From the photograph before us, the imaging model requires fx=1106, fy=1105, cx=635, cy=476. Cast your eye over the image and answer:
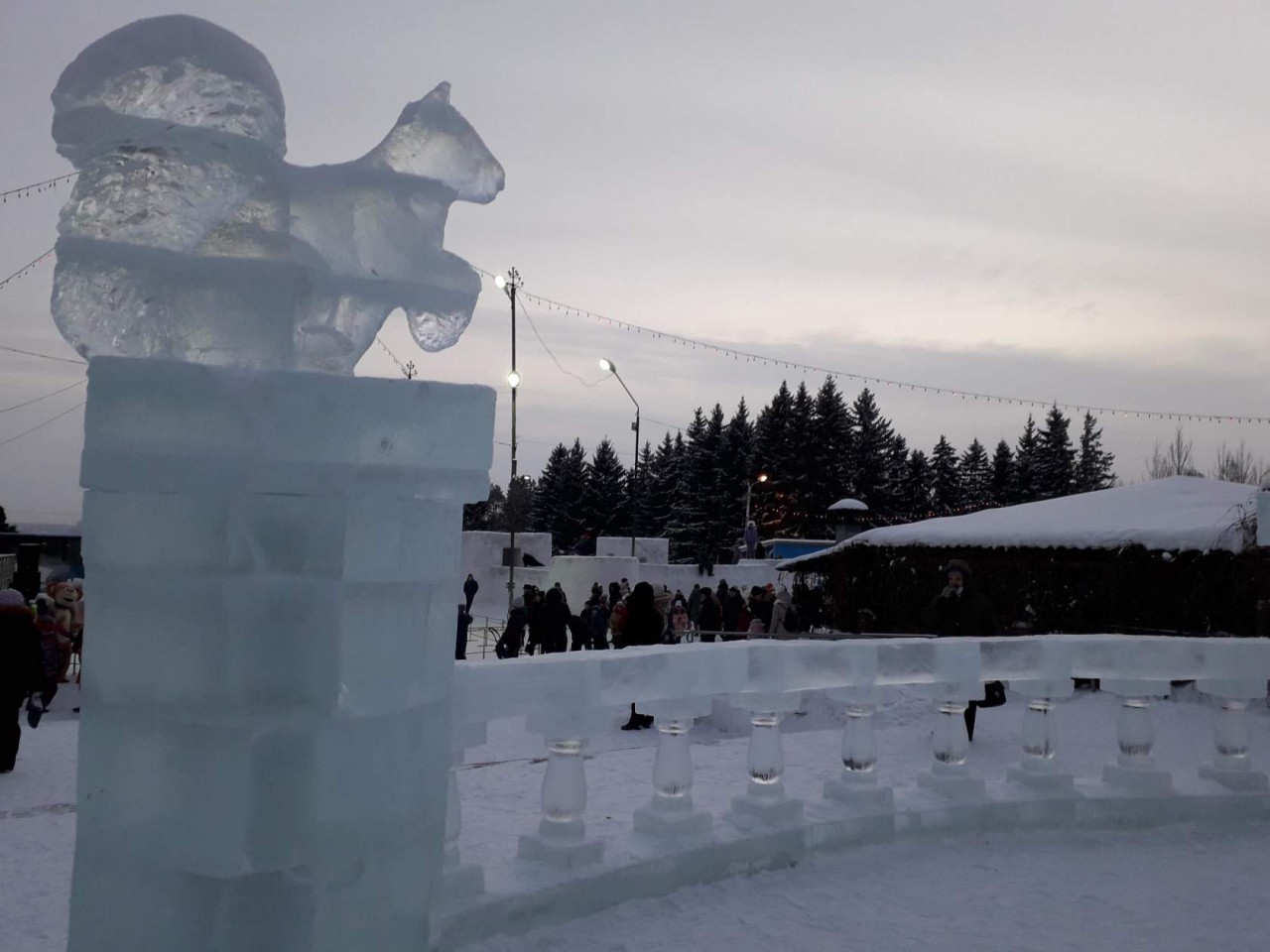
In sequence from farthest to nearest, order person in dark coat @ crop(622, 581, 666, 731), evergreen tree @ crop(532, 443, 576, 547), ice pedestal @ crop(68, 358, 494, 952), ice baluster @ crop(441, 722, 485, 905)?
evergreen tree @ crop(532, 443, 576, 547) < person in dark coat @ crop(622, 581, 666, 731) < ice baluster @ crop(441, 722, 485, 905) < ice pedestal @ crop(68, 358, 494, 952)

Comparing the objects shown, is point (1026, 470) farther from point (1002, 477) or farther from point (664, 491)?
point (664, 491)

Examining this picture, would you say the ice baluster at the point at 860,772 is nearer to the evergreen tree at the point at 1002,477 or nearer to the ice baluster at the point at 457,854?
the ice baluster at the point at 457,854

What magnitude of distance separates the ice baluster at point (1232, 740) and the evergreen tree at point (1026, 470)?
51.7 meters

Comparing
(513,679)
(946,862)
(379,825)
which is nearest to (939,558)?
(946,862)

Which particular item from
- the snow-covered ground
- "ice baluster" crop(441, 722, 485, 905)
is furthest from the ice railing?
the snow-covered ground

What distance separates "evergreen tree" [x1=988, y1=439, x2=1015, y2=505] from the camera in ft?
186

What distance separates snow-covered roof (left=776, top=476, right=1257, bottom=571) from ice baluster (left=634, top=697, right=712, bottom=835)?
1293 cm

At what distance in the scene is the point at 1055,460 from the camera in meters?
56.5

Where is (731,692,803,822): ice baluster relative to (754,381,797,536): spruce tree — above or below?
below

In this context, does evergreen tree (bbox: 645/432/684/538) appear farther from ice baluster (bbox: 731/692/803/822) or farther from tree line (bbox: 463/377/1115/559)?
ice baluster (bbox: 731/692/803/822)

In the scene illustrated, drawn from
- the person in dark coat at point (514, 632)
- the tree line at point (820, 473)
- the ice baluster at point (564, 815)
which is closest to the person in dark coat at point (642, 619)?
the person in dark coat at point (514, 632)

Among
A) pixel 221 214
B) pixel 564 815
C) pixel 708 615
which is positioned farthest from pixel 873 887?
pixel 708 615

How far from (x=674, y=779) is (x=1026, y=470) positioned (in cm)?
5555

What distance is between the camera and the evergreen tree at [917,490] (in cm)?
5838
